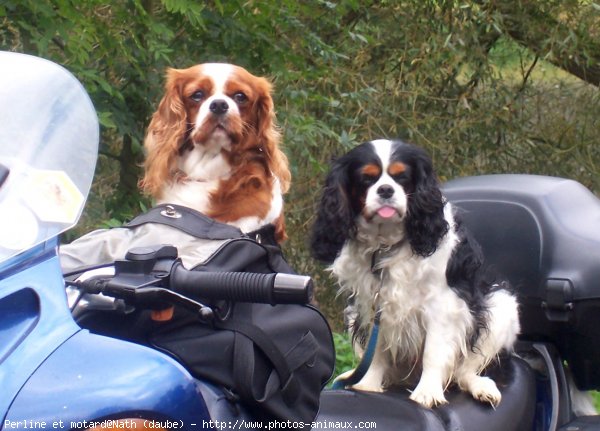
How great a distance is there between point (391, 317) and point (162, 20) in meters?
2.37

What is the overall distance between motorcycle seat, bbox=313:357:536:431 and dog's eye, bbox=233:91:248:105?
96 centimetres

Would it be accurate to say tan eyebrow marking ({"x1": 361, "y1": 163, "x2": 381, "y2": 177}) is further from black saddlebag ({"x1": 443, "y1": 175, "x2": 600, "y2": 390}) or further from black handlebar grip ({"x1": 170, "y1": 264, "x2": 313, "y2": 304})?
black handlebar grip ({"x1": 170, "y1": 264, "x2": 313, "y2": 304})

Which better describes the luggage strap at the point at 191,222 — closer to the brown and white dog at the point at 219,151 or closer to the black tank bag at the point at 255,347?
the black tank bag at the point at 255,347

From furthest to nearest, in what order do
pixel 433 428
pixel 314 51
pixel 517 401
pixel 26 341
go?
pixel 314 51 → pixel 517 401 → pixel 433 428 → pixel 26 341

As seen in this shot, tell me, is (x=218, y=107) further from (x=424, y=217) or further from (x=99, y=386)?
(x=99, y=386)

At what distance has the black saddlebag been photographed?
2.90 m

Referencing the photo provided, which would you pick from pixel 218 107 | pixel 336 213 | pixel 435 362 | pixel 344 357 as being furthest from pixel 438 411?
pixel 344 357

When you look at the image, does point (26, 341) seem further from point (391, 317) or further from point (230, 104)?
point (391, 317)

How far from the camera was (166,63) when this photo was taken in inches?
195

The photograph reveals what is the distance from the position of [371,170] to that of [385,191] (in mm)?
89

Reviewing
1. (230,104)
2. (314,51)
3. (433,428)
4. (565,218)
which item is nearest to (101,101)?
(314,51)

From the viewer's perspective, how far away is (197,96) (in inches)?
119

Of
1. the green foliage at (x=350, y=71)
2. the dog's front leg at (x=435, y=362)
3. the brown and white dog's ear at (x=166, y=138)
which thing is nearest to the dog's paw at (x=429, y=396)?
the dog's front leg at (x=435, y=362)

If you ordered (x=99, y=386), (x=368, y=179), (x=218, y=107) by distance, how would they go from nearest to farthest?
(x=99, y=386)
(x=218, y=107)
(x=368, y=179)
